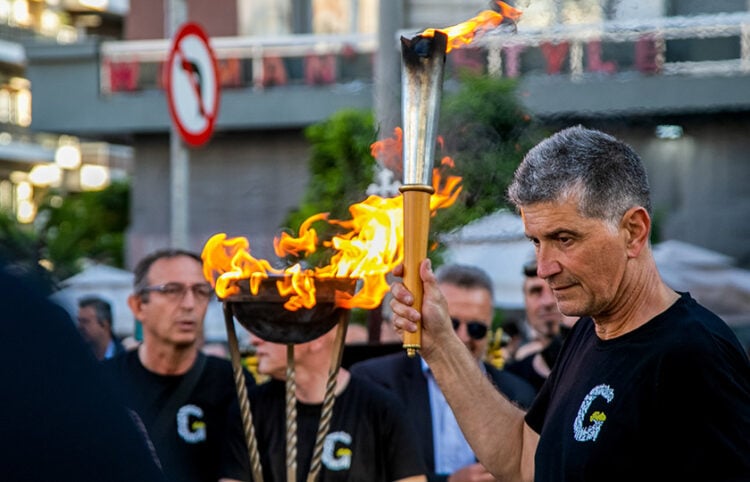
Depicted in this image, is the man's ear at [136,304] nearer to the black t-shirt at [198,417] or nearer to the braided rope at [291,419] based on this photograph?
the black t-shirt at [198,417]

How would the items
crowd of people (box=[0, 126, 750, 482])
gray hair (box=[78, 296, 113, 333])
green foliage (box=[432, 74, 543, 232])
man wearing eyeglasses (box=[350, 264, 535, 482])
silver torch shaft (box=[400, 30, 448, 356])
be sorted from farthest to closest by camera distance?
gray hair (box=[78, 296, 113, 333]), green foliage (box=[432, 74, 543, 232]), man wearing eyeglasses (box=[350, 264, 535, 482]), silver torch shaft (box=[400, 30, 448, 356]), crowd of people (box=[0, 126, 750, 482])

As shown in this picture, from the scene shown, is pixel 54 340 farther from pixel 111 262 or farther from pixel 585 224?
pixel 111 262

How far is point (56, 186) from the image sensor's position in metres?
57.2

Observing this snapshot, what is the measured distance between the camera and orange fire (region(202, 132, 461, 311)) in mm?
4328

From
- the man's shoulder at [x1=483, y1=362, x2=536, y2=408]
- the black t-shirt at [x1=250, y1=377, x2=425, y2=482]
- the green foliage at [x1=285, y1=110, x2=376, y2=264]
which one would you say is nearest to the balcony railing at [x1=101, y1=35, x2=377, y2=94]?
the green foliage at [x1=285, y1=110, x2=376, y2=264]

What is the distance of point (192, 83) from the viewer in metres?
9.88

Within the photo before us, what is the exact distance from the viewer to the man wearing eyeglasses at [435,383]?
6.50 m

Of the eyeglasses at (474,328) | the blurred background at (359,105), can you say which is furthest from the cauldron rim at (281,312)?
the blurred background at (359,105)

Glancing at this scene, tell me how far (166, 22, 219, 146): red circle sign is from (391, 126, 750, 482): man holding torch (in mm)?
6330

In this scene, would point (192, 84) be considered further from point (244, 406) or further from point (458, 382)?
point (458, 382)

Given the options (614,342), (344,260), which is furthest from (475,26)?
(614,342)

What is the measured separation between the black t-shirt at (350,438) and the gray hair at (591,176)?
2127 millimetres

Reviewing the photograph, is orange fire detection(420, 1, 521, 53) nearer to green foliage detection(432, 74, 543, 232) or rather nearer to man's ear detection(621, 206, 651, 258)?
man's ear detection(621, 206, 651, 258)

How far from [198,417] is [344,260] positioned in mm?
1720
